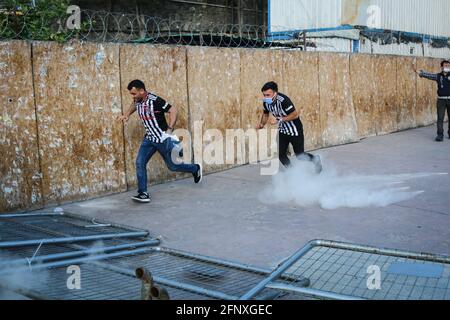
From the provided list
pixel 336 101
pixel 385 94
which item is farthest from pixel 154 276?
pixel 385 94

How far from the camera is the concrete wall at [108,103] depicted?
652 cm

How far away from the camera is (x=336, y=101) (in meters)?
12.3

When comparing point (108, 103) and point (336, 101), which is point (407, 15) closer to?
point (336, 101)

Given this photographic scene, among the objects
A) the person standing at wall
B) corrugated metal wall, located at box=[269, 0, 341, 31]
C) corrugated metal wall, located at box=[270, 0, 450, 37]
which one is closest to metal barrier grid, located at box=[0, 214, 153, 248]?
the person standing at wall

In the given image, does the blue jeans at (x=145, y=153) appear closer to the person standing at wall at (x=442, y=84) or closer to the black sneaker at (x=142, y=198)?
the black sneaker at (x=142, y=198)

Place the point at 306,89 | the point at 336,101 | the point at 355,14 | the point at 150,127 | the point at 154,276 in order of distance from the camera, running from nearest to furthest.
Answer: the point at 154,276, the point at 150,127, the point at 306,89, the point at 336,101, the point at 355,14

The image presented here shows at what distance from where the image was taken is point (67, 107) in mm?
7012

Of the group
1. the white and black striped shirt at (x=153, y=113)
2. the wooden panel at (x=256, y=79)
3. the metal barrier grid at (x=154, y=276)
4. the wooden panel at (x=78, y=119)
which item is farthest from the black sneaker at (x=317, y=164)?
the metal barrier grid at (x=154, y=276)

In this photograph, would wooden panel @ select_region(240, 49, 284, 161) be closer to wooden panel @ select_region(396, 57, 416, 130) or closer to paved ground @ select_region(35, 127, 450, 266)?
paved ground @ select_region(35, 127, 450, 266)

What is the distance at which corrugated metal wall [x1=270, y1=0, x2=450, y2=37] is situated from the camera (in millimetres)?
18000

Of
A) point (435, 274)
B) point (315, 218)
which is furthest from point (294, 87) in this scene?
point (435, 274)

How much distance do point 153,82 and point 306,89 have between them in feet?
14.1

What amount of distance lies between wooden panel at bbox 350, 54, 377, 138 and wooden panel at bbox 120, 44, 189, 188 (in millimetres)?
5645

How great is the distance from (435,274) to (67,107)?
197 inches
